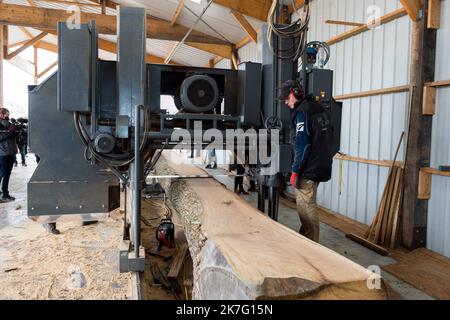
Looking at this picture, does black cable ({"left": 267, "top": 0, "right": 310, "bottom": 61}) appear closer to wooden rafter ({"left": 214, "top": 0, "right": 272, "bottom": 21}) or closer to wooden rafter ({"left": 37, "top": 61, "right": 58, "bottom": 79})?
wooden rafter ({"left": 214, "top": 0, "right": 272, "bottom": 21})

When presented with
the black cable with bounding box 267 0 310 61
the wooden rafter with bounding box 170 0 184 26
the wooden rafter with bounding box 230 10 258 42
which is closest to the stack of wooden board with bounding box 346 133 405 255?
the black cable with bounding box 267 0 310 61

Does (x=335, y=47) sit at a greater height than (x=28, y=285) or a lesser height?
greater

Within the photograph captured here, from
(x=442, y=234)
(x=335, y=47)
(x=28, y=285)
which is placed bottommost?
(x=28, y=285)

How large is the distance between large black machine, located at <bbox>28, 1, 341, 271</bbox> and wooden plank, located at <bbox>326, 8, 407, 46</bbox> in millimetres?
2177

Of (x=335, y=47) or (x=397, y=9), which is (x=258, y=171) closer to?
(x=397, y=9)

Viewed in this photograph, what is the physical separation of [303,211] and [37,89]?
2.59 meters

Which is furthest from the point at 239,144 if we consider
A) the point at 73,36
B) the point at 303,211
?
the point at 73,36

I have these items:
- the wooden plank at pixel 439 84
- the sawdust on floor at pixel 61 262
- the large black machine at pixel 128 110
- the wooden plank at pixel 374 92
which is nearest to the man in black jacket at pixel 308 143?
the large black machine at pixel 128 110

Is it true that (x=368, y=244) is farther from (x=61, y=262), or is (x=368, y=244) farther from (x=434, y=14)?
(x=61, y=262)

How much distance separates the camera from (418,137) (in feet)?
13.8

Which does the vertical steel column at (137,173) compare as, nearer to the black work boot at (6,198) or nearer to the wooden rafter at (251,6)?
the black work boot at (6,198)

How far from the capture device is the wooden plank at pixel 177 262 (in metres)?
3.36

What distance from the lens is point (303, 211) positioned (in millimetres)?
3508
